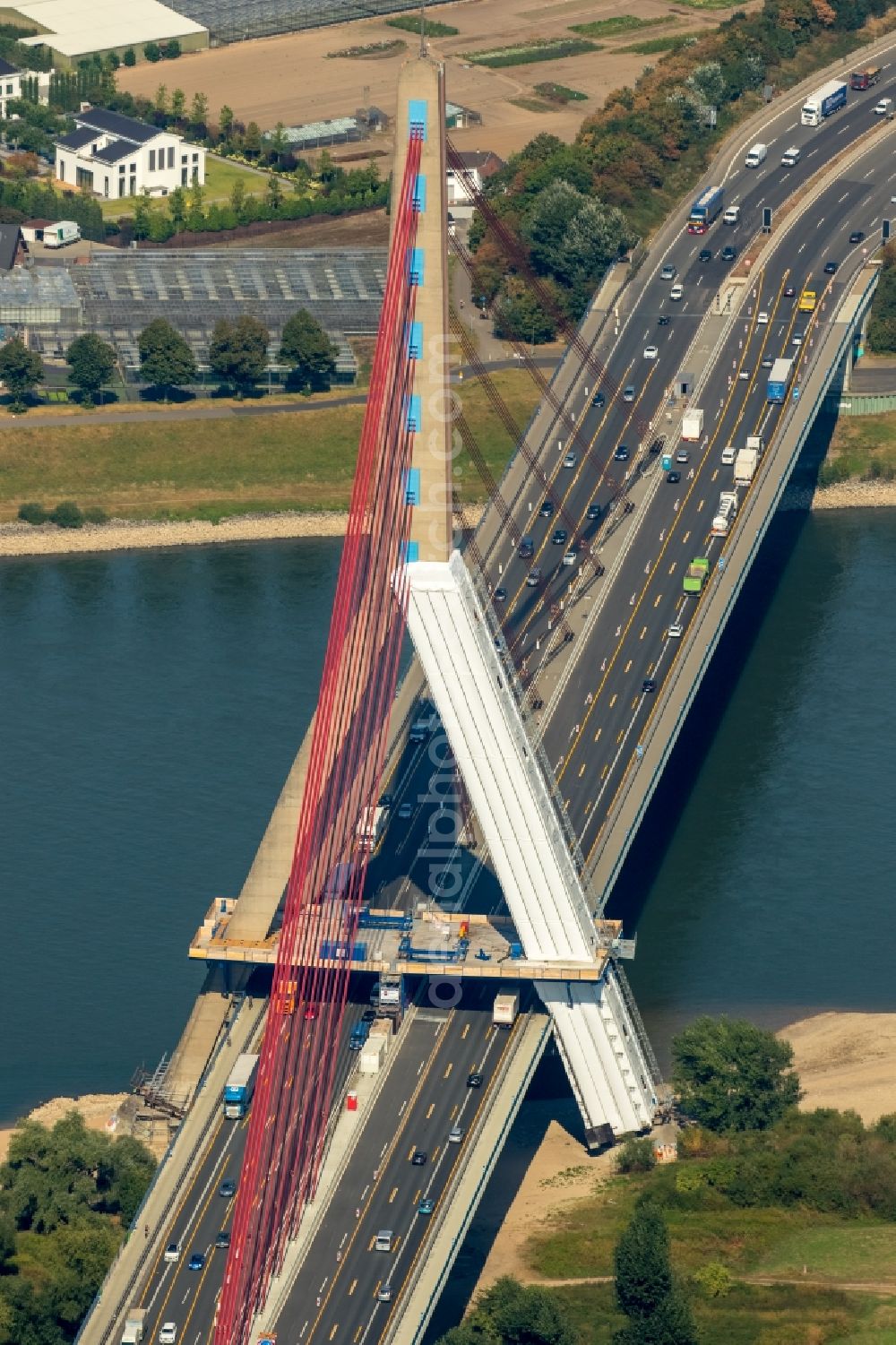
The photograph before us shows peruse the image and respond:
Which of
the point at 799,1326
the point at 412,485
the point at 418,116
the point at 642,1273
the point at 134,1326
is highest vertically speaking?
the point at 418,116

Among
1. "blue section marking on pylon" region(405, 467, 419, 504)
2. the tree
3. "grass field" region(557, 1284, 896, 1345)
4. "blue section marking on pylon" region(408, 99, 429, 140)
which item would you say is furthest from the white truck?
"blue section marking on pylon" region(408, 99, 429, 140)

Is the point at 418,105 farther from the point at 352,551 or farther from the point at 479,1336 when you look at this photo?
the point at 479,1336

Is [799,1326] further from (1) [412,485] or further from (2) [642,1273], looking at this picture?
(1) [412,485]

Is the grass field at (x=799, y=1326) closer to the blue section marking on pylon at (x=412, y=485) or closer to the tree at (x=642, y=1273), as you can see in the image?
the tree at (x=642, y=1273)

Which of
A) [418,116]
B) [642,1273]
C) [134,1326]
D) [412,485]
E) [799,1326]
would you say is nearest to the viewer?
[418,116]

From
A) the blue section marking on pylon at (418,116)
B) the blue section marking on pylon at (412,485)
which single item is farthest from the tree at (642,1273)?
the blue section marking on pylon at (418,116)

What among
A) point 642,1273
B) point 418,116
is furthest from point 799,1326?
point 418,116

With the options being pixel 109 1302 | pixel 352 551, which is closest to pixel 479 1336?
pixel 109 1302
